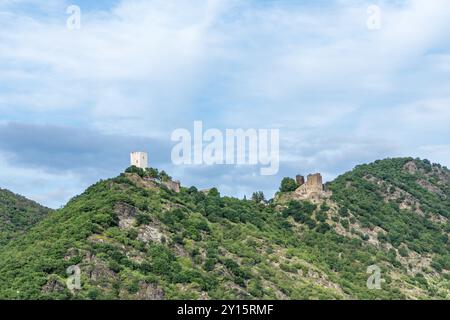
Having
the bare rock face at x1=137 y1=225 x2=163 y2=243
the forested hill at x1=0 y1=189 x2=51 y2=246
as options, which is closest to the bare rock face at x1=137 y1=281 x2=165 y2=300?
the bare rock face at x1=137 y1=225 x2=163 y2=243

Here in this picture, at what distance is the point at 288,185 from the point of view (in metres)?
195

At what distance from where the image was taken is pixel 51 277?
119m

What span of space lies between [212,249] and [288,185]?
173 feet

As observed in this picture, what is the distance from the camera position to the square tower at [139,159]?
534ft

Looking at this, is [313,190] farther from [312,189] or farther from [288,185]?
[288,185]

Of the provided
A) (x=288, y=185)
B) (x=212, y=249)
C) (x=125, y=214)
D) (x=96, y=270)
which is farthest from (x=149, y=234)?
(x=288, y=185)

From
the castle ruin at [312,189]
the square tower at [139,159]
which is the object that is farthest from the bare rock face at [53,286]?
the castle ruin at [312,189]

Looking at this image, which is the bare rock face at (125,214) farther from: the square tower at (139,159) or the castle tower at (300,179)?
the castle tower at (300,179)

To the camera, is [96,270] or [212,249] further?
[212,249]

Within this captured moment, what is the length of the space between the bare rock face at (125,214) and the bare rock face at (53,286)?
73.8ft
